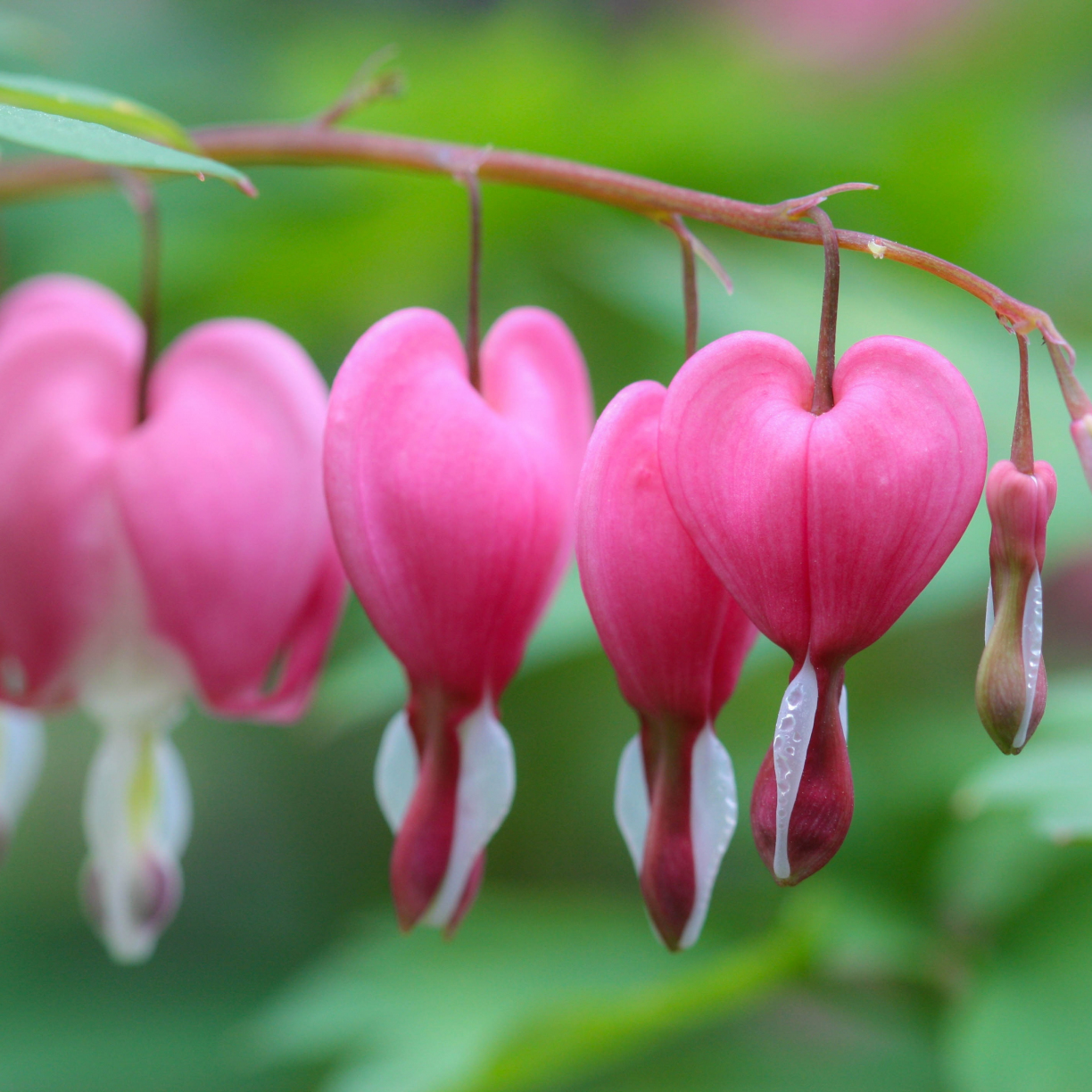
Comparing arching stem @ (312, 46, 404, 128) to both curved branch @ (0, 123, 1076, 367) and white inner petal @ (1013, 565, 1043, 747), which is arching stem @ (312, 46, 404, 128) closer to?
curved branch @ (0, 123, 1076, 367)

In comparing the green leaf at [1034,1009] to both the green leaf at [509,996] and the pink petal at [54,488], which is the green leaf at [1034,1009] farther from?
the pink petal at [54,488]

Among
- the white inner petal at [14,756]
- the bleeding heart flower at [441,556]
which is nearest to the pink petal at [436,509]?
the bleeding heart flower at [441,556]

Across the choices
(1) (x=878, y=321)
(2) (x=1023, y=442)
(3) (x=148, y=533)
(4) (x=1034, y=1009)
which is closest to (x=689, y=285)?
(2) (x=1023, y=442)

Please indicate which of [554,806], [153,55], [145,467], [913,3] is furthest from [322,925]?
[913,3]

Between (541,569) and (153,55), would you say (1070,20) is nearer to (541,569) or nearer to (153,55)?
(153,55)

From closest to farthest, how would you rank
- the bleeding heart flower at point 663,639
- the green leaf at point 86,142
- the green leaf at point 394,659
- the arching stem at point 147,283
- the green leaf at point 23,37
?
1. the green leaf at point 86,142
2. the bleeding heart flower at point 663,639
3. the arching stem at point 147,283
4. the green leaf at point 23,37
5. the green leaf at point 394,659

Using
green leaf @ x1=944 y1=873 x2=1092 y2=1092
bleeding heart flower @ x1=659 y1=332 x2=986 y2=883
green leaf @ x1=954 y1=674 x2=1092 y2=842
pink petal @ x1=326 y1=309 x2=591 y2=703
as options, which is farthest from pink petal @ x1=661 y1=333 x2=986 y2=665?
green leaf @ x1=944 y1=873 x2=1092 y2=1092
